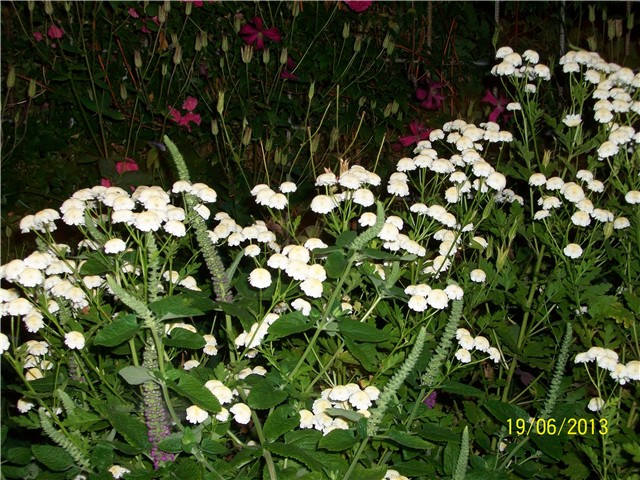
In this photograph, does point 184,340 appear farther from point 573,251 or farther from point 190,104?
point 190,104

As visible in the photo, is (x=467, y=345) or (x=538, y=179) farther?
(x=538, y=179)

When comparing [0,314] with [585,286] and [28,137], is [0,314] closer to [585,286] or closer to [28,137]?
[585,286]

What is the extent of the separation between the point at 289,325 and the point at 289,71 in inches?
72.1

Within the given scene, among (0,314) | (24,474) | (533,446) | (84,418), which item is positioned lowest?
(533,446)

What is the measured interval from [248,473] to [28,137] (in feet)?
6.57

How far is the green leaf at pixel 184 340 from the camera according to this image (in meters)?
1.09

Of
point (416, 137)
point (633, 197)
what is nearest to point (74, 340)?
point (633, 197)

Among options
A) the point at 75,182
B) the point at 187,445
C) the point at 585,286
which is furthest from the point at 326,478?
the point at 75,182

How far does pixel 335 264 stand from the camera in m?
1.13

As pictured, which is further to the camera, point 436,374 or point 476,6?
point 476,6

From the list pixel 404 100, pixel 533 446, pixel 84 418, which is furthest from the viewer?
pixel 404 100

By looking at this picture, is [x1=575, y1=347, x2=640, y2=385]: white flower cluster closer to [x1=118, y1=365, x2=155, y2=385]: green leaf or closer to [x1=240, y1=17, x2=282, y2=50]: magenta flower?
[x1=118, y1=365, x2=155, y2=385]: green leaf

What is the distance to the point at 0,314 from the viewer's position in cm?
113

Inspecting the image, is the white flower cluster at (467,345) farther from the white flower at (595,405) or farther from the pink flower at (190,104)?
the pink flower at (190,104)
